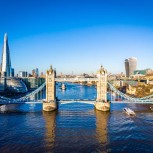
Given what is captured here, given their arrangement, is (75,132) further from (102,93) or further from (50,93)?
(50,93)

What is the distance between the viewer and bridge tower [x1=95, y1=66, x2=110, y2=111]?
77812 millimetres

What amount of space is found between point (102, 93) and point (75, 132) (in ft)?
99.9

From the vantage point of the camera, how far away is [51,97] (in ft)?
270

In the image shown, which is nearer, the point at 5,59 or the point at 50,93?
the point at 50,93

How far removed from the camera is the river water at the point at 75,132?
43966 mm

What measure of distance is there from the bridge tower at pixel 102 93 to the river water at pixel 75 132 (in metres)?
3.08

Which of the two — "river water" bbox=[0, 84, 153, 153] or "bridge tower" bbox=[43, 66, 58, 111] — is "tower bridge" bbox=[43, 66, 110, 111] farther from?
"river water" bbox=[0, 84, 153, 153]

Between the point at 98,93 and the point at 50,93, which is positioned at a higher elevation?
the point at 50,93

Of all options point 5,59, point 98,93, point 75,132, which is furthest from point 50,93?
point 5,59

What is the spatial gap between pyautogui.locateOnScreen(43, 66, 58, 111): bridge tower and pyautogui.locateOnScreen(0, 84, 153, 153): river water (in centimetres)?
368

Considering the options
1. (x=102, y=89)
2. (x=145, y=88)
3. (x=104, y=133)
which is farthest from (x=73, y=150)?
(x=145, y=88)

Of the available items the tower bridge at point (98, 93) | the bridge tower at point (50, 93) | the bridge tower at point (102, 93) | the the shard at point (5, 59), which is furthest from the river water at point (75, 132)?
the the shard at point (5, 59)

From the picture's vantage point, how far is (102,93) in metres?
82.1

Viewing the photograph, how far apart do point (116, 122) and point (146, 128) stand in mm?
8009
